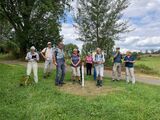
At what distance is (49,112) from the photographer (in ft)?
42.6

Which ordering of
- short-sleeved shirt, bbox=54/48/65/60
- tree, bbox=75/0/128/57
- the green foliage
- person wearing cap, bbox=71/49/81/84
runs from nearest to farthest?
1. short-sleeved shirt, bbox=54/48/65/60
2. person wearing cap, bbox=71/49/81/84
3. tree, bbox=75/0/128/57
4. the green foliage

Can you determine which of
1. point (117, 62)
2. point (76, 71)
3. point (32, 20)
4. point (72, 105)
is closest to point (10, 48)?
point (32, 20)

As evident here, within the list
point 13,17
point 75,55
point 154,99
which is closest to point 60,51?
point 75,55

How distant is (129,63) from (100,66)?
244 cm

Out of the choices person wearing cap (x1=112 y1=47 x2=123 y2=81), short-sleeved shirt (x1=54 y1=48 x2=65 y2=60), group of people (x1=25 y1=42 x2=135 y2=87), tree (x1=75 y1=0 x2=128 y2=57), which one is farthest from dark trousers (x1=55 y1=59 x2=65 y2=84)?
tree (x1=75 y1=0 x2=128 y2=57)

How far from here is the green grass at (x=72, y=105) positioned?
12784 millimetres

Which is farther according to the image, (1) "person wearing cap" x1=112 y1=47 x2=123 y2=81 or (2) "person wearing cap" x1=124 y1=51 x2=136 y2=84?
(1) "person wearing cap" x1=112 y1=47 x2=123 y2=81

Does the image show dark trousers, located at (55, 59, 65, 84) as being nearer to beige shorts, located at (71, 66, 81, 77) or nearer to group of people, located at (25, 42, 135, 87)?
group of people, located at (25, 42, 135, 87)

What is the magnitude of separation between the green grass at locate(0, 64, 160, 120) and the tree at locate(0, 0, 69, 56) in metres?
20.7

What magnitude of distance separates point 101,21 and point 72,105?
59.9ft

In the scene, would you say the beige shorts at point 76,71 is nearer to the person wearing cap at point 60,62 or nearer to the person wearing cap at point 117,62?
the person wearing cap at point 60,62

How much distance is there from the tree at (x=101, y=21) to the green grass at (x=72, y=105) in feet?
46.9

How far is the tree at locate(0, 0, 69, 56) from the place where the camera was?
1478 inches

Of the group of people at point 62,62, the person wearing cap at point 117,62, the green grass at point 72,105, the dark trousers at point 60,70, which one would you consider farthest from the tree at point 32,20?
the green grass at point 72,105
